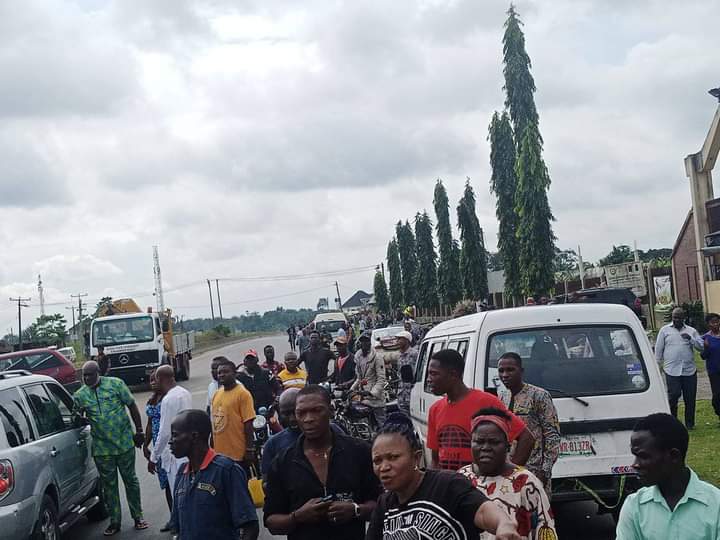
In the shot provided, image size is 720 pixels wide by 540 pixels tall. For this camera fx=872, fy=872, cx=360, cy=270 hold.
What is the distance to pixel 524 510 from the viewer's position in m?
3.82

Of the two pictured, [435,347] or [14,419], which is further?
[435,347]

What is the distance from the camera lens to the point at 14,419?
23.9ft

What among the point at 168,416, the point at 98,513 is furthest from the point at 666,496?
the point at 98,513

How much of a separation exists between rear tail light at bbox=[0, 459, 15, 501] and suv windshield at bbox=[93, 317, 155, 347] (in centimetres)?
2275

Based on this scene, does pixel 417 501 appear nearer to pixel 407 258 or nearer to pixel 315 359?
pixel 315 359

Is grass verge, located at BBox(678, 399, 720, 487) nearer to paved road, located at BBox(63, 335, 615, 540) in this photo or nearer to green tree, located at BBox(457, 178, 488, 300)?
paved road, located at BBox(63, 335, 615, 540)

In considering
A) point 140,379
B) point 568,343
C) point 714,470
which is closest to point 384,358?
point 714,470

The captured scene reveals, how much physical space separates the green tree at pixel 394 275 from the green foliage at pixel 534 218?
4341 cm

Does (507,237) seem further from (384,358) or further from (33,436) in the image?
(33,436)

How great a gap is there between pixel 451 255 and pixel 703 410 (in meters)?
40.0

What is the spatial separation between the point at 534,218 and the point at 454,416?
25.1 m

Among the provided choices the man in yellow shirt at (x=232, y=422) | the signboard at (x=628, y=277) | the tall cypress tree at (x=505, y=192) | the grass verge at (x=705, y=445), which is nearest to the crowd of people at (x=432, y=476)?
the man in yellow shirt at (x=232, y=422)

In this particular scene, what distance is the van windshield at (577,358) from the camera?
22.3 ft

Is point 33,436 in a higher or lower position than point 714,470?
higher
